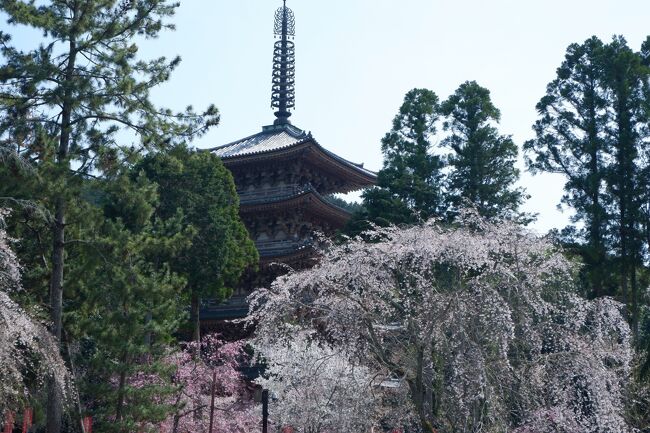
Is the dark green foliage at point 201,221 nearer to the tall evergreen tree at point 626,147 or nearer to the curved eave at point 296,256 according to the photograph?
the curved eave at point 296,256

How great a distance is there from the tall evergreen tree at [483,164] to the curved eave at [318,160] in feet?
17.0

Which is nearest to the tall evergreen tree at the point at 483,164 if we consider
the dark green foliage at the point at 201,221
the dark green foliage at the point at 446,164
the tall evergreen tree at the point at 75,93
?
the dark green foliage at the point at 446,164

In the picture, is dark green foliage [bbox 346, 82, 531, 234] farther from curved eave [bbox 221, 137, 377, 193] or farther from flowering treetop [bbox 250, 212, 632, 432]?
flowering treetop [bbox 250, 212, 632, 432]

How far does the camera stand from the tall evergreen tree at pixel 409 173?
90.8ft

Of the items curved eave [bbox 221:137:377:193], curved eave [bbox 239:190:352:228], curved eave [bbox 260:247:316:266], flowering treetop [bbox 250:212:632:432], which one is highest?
curved eave [bbox 221:137:377:193]

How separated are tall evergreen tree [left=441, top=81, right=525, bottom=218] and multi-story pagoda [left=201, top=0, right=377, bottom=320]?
507 centimetres

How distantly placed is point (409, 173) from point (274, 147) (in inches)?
300

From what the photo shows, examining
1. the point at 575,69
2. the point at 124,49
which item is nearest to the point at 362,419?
the point at 124,49

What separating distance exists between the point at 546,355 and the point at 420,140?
18210 mm

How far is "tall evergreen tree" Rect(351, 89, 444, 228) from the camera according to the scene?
1089 inches

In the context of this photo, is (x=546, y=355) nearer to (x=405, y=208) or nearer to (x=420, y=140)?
(x=405, y=208)

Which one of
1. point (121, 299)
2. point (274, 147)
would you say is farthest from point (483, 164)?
point (121, 299)

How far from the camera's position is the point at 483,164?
29.2 metres

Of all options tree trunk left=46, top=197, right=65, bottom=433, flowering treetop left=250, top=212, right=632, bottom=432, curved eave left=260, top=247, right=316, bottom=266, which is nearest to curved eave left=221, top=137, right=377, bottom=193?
curved eave left=260, top=247, right=316, bottom=266
